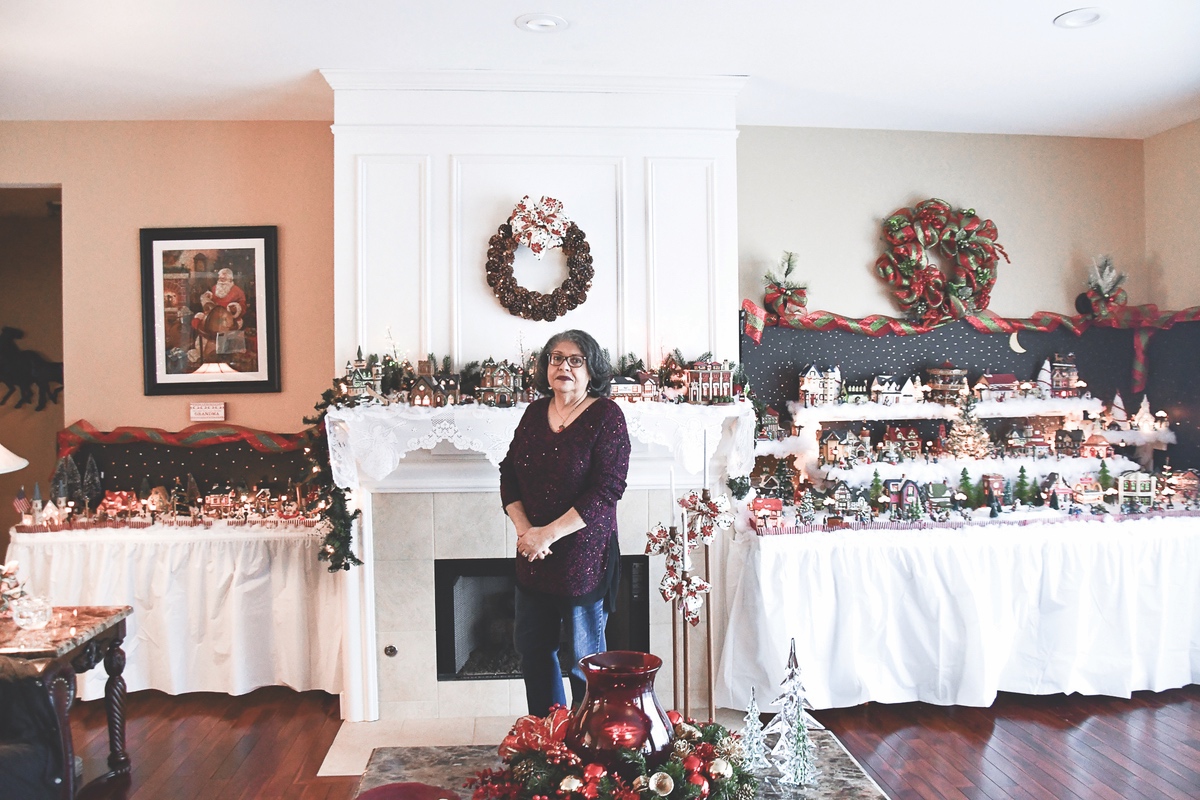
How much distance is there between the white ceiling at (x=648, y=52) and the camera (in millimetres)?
2834

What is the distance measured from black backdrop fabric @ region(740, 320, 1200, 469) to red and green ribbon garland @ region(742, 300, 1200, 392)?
3cm

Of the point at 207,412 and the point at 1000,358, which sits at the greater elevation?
the point at 1000,358

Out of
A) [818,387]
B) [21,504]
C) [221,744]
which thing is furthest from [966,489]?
[21,504]

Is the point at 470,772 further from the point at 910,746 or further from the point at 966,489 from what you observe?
the point at 966,489

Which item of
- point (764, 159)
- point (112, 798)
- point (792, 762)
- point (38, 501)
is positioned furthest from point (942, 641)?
point (38, 501)

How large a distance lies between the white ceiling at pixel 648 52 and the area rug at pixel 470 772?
2352 mm

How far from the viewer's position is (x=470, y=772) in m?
1.66

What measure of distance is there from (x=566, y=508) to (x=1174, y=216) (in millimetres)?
3660

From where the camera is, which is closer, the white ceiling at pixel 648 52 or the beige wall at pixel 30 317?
the white ceiling at pixel 648 52

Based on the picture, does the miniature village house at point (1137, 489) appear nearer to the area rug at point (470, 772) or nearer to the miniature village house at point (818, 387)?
the miniature village house at point (818, 387)

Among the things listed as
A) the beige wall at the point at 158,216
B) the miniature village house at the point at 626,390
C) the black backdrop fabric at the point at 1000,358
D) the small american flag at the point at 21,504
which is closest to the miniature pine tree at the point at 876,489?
the black backdrop fabric at the point at 1000,358

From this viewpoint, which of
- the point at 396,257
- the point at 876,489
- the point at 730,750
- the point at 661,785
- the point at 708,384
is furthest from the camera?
the point at 876,489

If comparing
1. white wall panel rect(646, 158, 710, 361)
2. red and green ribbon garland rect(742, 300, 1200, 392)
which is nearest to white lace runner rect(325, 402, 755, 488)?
white wall panel rect(646, 158, 710, 361)

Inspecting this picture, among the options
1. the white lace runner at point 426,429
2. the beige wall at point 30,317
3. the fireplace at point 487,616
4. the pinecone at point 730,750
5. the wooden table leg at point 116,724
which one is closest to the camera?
the pinecone at point 730,750
